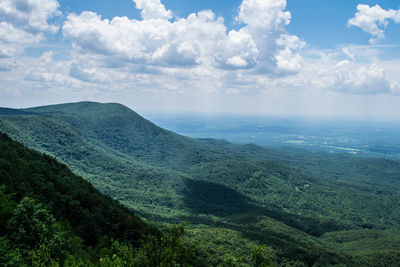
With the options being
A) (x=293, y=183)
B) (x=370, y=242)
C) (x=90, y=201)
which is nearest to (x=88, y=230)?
(x=90, y=201)

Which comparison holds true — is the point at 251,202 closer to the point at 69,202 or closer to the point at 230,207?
the point at 230,207

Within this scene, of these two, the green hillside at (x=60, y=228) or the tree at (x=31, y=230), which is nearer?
the green hillside at (x=60, y=228)

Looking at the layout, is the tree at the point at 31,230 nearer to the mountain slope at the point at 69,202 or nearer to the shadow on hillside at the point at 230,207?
the mountain slope at the point at 69,202

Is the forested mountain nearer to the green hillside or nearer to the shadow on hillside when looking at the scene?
Answer: the shadow on hillside

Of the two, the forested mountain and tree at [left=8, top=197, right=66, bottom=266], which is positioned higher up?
tree at [left=8, top=197, right=66, bottom=266]

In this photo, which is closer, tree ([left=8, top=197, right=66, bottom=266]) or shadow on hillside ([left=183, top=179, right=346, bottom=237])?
tree ([left=8, top=197, right=66, bottom=266])

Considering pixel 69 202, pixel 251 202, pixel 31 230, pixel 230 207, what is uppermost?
pixel 31 230

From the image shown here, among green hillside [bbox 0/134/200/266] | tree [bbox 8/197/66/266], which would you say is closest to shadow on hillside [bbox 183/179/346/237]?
green hillside [bbox 0/134/200/266]

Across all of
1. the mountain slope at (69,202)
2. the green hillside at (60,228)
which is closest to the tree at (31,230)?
the green hillside at (60,228)

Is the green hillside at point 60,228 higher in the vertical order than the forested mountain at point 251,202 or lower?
higher

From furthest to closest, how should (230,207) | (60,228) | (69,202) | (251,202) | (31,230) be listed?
Result: (251,202), (230,207), (69,202), (60,228), (31,230)

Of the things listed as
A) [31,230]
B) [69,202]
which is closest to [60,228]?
[31,230]
